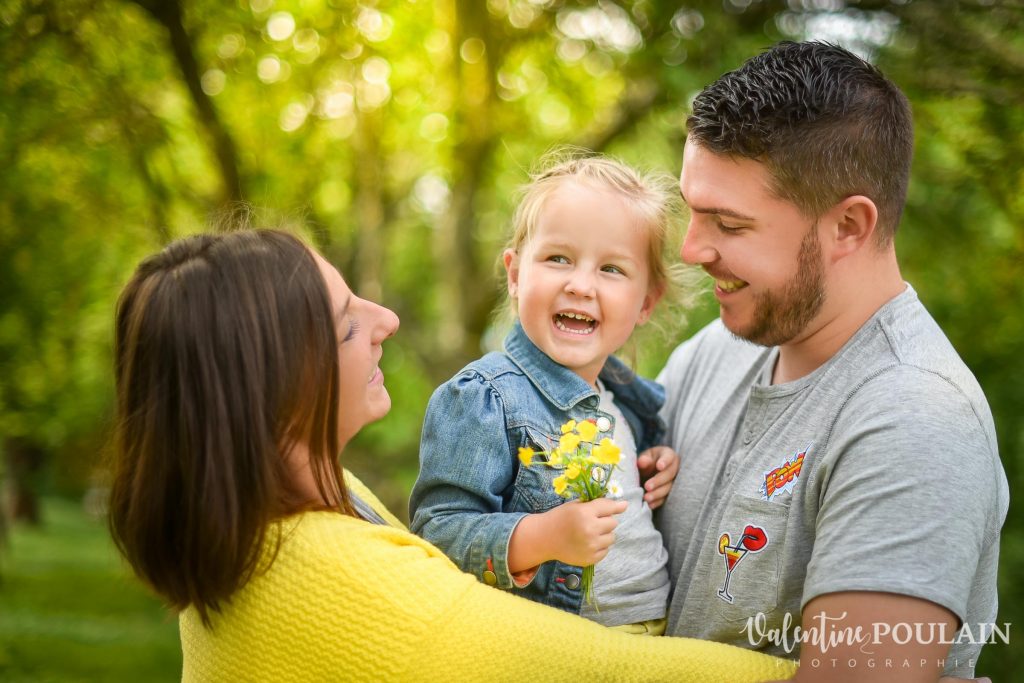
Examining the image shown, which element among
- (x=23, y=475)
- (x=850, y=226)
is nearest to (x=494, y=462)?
(x=850, y=226)

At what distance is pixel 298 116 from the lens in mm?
5730

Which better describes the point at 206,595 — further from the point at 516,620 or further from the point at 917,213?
the point at 917,213

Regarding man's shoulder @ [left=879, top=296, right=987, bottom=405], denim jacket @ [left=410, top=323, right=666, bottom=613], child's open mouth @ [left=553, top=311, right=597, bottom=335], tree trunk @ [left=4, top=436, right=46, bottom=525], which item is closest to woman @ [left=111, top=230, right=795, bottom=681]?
denim jacket @ [left=410, top=323, right=666, bottom=613]

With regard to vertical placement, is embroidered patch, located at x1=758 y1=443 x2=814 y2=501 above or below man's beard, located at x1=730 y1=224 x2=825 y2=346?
below

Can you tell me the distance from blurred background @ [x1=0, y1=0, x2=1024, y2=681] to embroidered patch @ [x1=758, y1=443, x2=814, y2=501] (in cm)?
135

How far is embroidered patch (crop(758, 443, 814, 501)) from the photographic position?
7.17 feet

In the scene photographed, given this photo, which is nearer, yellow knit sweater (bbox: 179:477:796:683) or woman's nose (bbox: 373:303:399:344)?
yellow knit sweater (bbox: 179:477:796:683)

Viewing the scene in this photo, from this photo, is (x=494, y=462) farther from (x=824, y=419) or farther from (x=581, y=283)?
(x=824, y=419)

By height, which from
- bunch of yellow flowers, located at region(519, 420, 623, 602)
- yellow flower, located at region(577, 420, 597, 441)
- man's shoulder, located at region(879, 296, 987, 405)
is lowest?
bunch of yellow flowers, located at region(519, 420, 623, 602)

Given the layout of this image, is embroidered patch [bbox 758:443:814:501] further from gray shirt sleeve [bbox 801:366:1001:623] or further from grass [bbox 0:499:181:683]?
grass [bbox 0:499:181:683]

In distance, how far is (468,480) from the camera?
2.27 m

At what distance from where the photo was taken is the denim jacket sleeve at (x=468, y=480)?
7.23 ft

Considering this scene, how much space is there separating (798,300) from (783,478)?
475mm

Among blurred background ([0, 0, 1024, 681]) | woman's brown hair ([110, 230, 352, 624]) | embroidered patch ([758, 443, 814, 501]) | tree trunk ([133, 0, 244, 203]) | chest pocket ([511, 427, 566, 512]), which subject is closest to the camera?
woman's brown hair ([110, 230, 352, 624])
